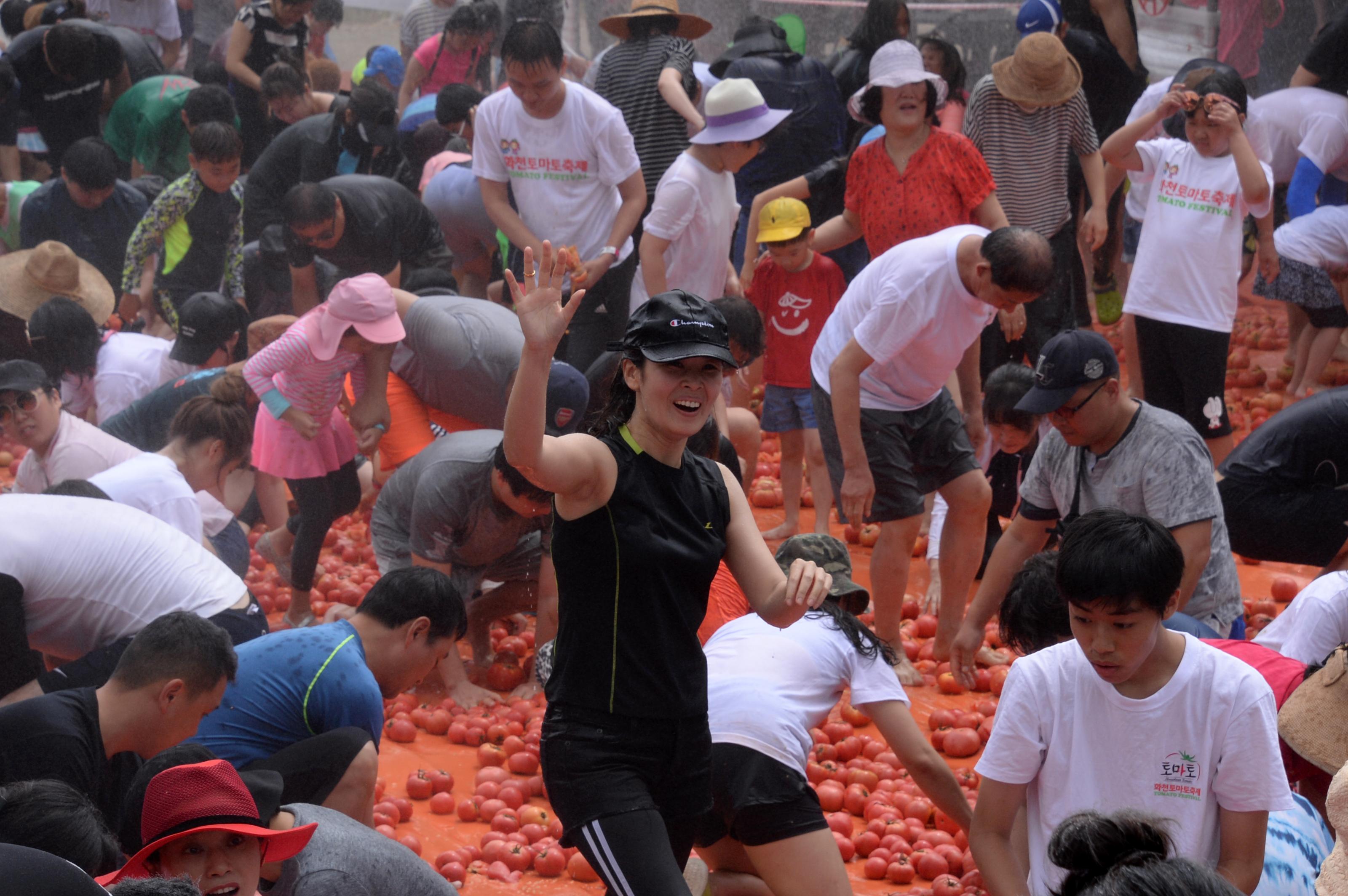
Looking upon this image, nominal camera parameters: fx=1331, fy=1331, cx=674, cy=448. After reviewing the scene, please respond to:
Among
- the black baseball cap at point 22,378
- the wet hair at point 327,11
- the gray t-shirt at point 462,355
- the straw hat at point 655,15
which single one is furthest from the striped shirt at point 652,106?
the wet hair at point 327,11

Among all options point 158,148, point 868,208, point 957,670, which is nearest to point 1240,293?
point 868,208

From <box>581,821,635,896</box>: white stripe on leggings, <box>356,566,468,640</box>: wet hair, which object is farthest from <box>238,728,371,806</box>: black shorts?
<box>581,821,635,896</box>: white stripe on leggings

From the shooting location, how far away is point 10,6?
9.52 meters

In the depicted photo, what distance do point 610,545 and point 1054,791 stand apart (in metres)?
1.02

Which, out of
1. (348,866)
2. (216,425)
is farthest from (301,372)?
(348,866)

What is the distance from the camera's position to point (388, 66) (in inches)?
397

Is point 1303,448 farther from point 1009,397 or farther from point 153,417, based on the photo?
point 153,417

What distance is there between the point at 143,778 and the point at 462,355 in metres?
2.85

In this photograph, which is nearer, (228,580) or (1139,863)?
(1139,863)

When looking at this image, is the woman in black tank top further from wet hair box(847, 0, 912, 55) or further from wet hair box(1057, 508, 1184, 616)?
wet hair box(847, 0, 912, 55)

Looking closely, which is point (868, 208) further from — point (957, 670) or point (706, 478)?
point (706, 478)

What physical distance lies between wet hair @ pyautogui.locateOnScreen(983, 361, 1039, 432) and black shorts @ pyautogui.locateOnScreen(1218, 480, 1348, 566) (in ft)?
2.25

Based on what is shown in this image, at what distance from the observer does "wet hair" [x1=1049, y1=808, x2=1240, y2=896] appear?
1.34 metres

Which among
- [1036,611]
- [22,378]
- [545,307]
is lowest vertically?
[22,378]
